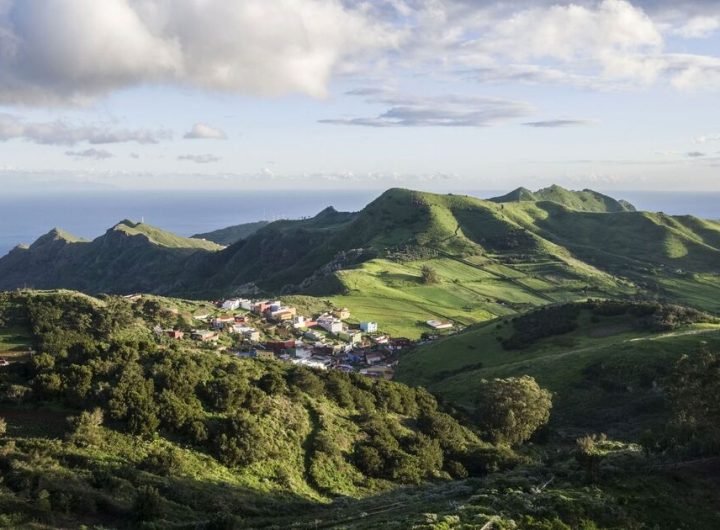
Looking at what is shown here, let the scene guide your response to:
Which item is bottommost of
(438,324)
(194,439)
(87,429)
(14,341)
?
(438,324)

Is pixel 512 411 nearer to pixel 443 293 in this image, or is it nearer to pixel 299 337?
pixel 299 337

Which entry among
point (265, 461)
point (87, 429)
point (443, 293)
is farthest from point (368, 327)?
point (87, 429)

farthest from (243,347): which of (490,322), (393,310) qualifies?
(393,310)

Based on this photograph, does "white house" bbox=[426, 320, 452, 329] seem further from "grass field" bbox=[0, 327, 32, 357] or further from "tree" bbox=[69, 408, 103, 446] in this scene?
"tree" bbox=[69, 408, 103, 446]

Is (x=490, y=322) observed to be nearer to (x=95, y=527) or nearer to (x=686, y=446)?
(x=686, y=446)

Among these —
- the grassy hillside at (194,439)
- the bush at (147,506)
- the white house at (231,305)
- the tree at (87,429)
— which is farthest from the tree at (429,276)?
the bush at (147,506)
